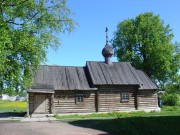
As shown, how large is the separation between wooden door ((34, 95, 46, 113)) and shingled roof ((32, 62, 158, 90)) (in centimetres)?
115

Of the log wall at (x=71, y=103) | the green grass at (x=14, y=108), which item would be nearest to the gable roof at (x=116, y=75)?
the log wall at (x=71, y=103)

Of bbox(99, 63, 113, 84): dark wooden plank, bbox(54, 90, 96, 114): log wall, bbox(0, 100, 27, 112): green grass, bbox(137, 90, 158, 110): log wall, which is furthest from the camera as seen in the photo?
bbox(0, 100, 27, 112): green grass

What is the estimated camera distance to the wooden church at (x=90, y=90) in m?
30.6

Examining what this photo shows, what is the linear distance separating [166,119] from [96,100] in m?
11.1

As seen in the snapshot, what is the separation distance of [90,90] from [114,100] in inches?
117

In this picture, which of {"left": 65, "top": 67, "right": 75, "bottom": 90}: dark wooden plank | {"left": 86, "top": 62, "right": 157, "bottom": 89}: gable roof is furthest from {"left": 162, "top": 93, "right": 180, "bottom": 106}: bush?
{"left": 65, "top": 67, "right": 75, "bottom": 90}: dark wooden plank

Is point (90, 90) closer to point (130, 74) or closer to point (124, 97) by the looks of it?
point (124, 97)

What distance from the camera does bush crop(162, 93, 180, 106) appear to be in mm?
46000

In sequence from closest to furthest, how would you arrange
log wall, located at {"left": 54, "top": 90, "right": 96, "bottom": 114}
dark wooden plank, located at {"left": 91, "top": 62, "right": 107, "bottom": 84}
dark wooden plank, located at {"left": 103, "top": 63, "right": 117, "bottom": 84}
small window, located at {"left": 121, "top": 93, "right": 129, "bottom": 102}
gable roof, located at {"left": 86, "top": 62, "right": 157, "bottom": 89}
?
1. log wall, located at {"left": 54, "top": 90, "right": 96, "bottom": 114}
2. dark wooden plank, located at {"left": 91, "top": 62, "right": 107, "bottom": 84}
3. gable roof, located at {"left": 86, "top": 62, "right": 157, "bottom": 89}
4. dark wooden plank, located at {"left": 103, "top": 63, "right": 117, "bottom": 84}
5. small window, located at {"left": 121, "top": 93, "right": 129, "bottom": 102}

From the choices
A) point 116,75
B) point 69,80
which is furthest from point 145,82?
point 69,80

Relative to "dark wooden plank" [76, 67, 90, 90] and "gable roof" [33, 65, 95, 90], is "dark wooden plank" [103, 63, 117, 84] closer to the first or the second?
"gable roof" [33, 65, 95, 90]

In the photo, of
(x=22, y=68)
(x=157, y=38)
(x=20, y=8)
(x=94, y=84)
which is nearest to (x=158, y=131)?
(x=22, y=68)

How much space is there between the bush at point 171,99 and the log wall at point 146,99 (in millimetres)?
11672

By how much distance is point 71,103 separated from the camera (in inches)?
1239
